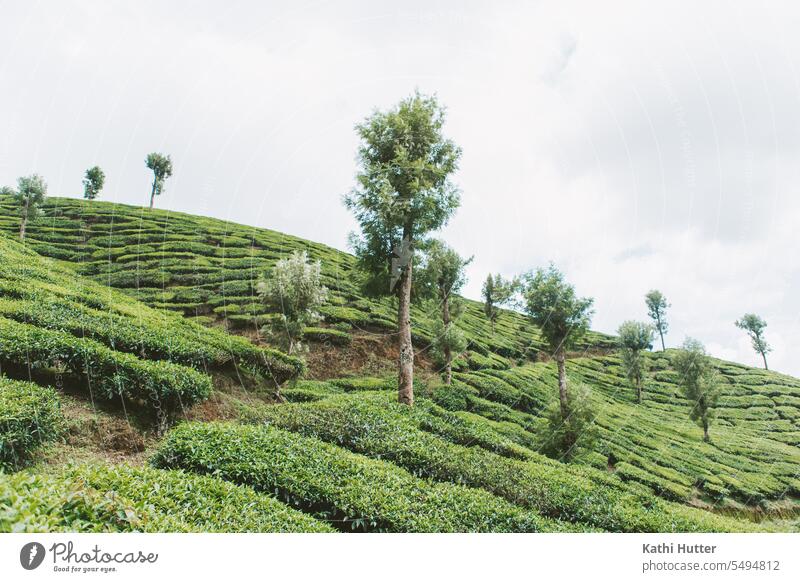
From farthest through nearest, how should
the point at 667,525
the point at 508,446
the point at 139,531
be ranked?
the point at 508,446, the point at 667,525, the point at 139,531

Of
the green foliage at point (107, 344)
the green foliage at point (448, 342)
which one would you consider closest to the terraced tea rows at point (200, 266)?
the green foliage at point (448, 342)

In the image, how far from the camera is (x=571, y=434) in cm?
1716

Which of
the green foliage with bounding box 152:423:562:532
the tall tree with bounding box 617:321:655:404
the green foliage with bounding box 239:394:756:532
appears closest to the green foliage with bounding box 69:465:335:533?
the green foliage with bounding box 152:423:562:532

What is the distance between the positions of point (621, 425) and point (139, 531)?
31.3 m

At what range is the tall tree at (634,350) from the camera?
30.0 meters

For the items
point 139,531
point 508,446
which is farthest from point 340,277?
point 139,531

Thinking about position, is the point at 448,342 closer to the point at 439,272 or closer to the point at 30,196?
the point at 439,272

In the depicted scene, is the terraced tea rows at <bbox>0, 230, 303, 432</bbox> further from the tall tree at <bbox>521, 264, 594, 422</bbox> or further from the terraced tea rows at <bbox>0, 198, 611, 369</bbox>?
the tall tree at <bbox>521, 264, 594, 422</bbox>

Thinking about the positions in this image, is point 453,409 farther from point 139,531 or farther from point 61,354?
point 139,531

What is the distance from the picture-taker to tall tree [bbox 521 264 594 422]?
20.9m

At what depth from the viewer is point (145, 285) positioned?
27.6 m

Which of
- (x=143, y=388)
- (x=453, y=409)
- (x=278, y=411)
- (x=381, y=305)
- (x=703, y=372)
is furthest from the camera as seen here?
(x=381, y=305)

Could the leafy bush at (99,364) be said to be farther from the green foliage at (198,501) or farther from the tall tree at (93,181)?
the tall tree at (93,181)

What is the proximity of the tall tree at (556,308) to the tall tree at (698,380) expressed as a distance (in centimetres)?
1629
